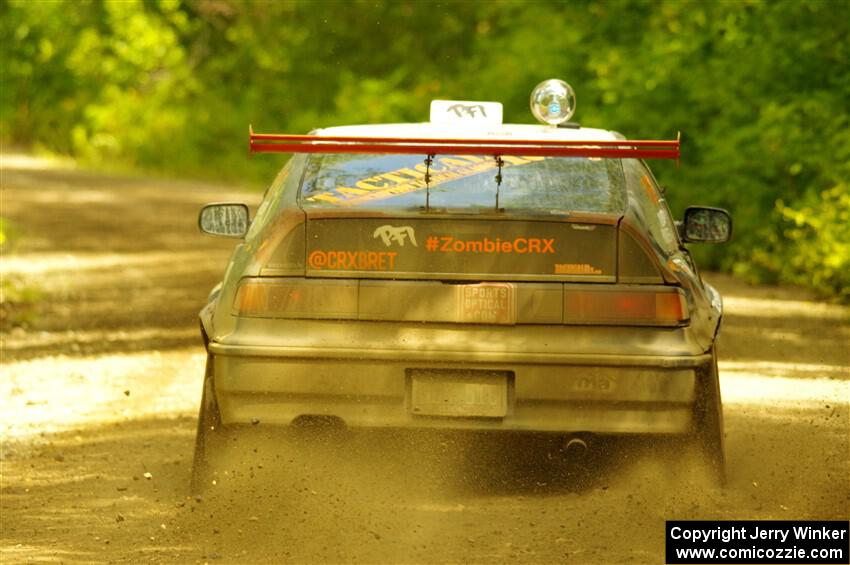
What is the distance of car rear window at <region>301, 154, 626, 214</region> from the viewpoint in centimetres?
670

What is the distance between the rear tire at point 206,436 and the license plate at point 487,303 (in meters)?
1.08

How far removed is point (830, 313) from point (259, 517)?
8.42 meters

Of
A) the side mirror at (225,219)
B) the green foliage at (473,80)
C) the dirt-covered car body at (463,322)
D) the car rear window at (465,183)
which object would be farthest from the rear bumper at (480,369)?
the green foliage at (473,80)

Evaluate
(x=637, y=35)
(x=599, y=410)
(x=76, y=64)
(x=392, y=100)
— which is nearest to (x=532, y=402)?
(x=599, y=410)

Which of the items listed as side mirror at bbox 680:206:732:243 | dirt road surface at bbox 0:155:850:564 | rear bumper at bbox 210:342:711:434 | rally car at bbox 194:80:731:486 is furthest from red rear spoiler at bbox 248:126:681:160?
side mirror at bbox 680:206:732:243

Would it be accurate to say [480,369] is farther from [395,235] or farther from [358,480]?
[358,480]

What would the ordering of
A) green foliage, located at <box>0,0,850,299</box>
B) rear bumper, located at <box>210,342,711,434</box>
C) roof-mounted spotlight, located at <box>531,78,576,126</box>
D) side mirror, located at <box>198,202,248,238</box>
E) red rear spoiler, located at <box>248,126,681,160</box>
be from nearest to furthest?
red rear spoiler, located at <box>248,126,681,160</box>
rear bumper, located at <box>210,342,711,434</box>
roof-mounted spotlight, located at <box>531,78,576,126</box>
side mirror, located at <box>198,202,248,238</box>
green foliage, located at <box>0,0,850,299</box>

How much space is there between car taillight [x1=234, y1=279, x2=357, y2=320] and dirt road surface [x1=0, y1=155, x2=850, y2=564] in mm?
627

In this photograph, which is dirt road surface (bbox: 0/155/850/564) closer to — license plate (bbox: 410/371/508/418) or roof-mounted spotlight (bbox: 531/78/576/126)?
license plate (bbox: 410/371/508/418)

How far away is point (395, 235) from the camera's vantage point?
21.7 feet

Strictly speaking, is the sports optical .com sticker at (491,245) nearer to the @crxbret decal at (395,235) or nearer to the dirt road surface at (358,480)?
the @crxbret decal at (395,235)

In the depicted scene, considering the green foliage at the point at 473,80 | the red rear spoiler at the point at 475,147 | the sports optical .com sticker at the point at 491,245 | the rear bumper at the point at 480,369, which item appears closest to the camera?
the red rear spoiler at the point at 475,147

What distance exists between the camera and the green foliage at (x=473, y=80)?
1600cm

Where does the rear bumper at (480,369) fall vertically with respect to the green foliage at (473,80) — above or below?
below
